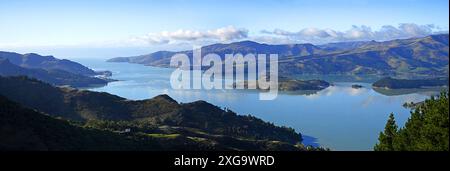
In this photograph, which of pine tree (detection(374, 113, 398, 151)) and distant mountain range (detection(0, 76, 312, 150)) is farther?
distant mountain range (detection(0, 76, 312, 150))

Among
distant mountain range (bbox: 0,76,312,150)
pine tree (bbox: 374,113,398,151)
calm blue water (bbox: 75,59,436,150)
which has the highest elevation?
pine tree (bbox: 374,113,398,151)

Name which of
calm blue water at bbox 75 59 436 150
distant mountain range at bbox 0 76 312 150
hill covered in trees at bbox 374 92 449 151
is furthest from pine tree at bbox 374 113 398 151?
calm blue water at bbox 75 59 436 150

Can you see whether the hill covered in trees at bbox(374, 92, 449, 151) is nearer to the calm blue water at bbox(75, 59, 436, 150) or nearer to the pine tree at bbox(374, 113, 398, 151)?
the pine tree at bbox(374, 113, 398, 151)

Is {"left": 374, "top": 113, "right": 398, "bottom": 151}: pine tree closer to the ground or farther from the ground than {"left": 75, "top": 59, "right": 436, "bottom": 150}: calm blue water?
farther from the ground

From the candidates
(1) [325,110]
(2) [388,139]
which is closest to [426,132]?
(2) [388,139]

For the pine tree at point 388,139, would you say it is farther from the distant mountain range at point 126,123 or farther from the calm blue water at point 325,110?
the calm blue water at point 325,110

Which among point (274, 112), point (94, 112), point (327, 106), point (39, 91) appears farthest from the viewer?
point (327, 106)
